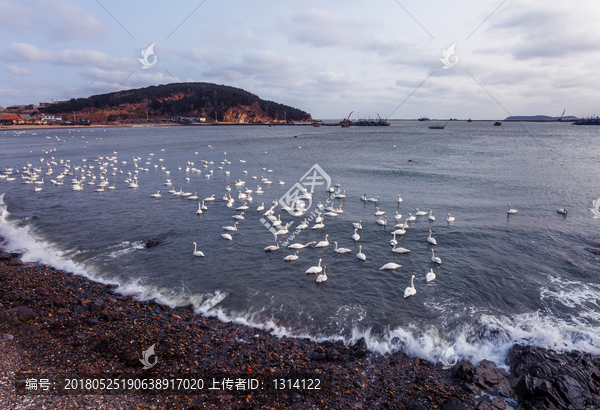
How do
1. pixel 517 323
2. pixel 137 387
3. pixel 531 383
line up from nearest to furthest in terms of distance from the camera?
pixel 137 387
pixel 531 383
pixel 517 323

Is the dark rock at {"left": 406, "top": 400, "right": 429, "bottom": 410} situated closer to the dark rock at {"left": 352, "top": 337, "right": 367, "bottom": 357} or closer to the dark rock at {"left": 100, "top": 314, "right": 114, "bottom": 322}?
the dark rock at {"left": 352, "top": 337, "right": 367, "bottom": 357}

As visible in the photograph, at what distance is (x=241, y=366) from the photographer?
8891 mm

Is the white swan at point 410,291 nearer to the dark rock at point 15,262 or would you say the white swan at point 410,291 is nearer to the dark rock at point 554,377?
the dark rock at point 554,377

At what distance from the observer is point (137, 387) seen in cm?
770

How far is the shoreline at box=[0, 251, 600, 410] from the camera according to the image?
25.4 feet

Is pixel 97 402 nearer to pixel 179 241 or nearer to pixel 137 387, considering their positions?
pixel 137 387

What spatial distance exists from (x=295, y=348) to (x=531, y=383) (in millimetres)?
6658

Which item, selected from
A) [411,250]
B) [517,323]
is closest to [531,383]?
[517,323]

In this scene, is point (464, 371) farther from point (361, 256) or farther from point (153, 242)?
point (153, 242)
